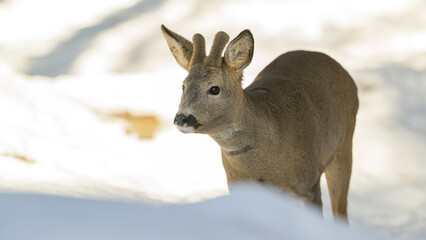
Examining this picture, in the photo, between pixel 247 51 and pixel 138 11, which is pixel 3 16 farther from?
pixel 247 51

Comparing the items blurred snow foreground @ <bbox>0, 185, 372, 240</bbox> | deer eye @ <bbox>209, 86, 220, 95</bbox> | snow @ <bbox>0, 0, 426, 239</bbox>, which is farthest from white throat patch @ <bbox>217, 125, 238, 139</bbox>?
blurred snow foreground @ <bbox>0, 185, 372, 240</bbox>

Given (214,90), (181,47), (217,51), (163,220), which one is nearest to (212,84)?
(214,90)

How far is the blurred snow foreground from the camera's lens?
1461mm

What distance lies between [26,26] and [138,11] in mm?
1273

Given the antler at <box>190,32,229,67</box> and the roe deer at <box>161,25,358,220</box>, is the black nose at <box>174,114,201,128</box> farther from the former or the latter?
the antler at <box>190,32,229,67</box>

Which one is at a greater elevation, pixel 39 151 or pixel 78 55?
pixel 78 55

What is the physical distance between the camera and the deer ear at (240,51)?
3891 millimetres

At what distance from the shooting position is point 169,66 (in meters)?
7.73

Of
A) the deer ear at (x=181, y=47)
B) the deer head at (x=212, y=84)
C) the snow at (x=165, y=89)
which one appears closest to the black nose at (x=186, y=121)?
the deer head at (x=212, y=84)

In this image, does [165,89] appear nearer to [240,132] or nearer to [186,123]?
[240,132]

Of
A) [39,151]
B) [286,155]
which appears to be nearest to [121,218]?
[286,155]

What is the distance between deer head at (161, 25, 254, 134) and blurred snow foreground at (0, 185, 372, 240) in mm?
1894

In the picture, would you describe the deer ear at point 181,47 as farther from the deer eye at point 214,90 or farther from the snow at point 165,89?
the snow at point 165,89

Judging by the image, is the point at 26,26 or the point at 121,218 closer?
the point at 121,218
